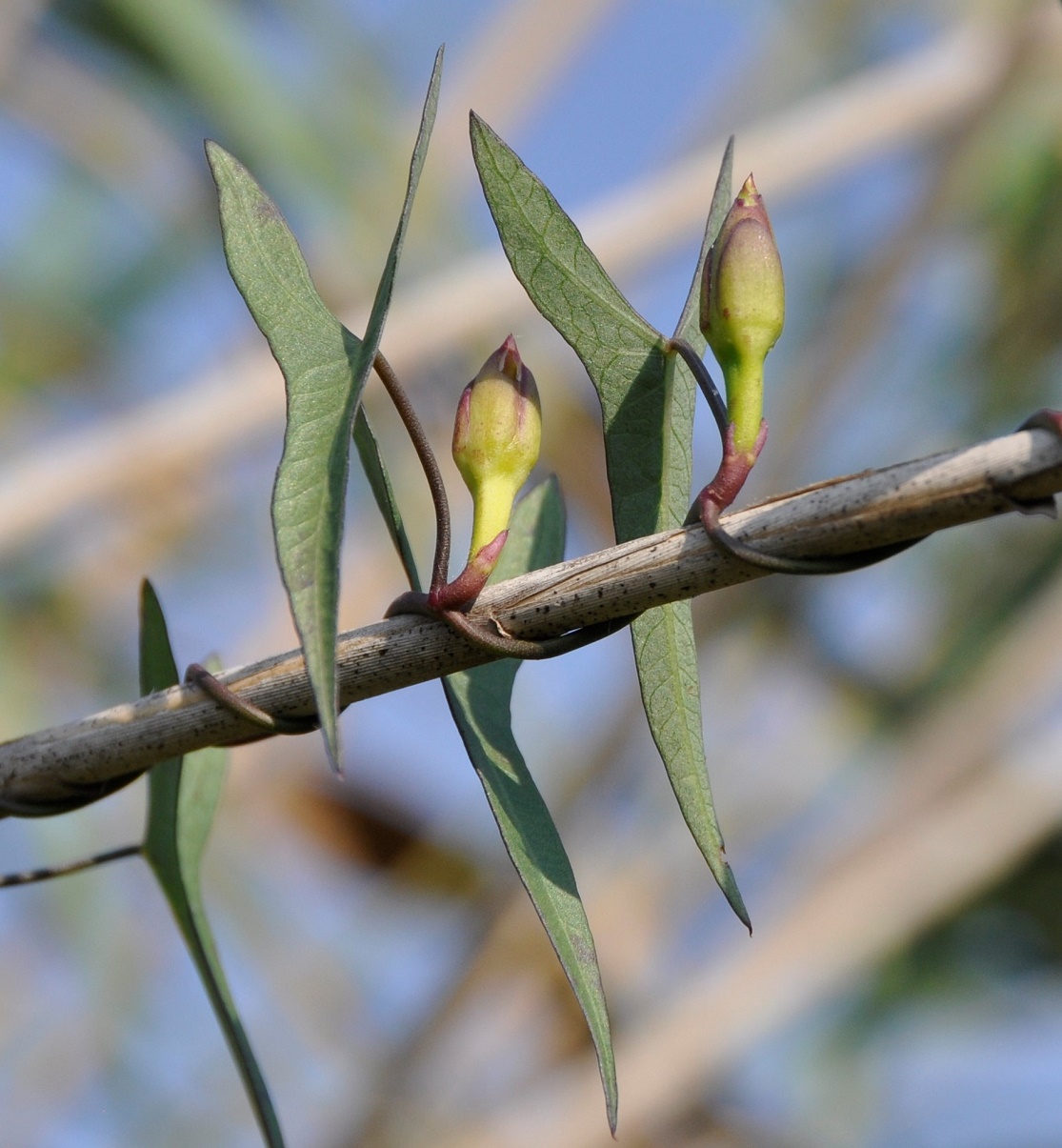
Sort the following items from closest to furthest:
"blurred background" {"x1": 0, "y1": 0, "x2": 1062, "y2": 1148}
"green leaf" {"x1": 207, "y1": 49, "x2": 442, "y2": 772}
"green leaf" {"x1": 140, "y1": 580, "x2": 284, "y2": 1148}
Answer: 1. "green leaf" {"x1": 207, "y1": 49, "x2": 442, "y2": 772}
2. "green leaf" {"x1": 140, "y1": 580, "x2": 284, "y2": 1148}
3. "blurred background" {"x1": 0, "y1": 0, "x2": 1062, "y2": 1148}

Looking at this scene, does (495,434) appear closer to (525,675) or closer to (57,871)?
(57,871)

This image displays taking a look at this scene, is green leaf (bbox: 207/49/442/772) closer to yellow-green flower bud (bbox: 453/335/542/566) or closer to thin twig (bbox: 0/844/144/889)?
yellow-green flower bud (bbox: 453/335/542/566)

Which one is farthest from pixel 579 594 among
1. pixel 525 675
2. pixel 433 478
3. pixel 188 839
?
pixel 525 675

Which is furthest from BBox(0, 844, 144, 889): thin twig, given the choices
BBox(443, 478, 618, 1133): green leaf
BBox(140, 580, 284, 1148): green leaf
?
BBox(443, 478, 618, 1133): green leaf

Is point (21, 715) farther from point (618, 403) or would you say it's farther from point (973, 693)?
point (618, 403)

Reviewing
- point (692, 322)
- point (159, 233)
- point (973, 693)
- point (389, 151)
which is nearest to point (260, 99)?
point (389, 151)
